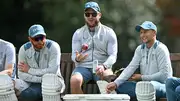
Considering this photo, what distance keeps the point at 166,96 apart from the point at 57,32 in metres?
2.35

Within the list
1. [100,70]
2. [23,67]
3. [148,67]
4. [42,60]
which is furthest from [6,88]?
[148,67]

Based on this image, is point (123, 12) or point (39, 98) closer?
point (39, 98)

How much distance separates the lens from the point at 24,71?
5.74m

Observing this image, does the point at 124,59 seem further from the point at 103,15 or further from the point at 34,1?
the point at 34,1

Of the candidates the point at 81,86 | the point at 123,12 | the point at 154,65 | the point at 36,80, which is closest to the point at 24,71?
the point at 36,80

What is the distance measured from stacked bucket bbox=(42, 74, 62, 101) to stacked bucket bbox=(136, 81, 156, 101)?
756mm

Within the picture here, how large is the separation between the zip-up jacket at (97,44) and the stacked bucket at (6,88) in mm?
964

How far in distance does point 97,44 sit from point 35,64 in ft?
2.39

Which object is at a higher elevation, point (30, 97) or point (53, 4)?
point (53, 4)

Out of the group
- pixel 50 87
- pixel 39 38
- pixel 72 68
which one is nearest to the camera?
pixel 50 87

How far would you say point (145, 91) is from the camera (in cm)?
492

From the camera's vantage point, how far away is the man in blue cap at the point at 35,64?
5586 mm

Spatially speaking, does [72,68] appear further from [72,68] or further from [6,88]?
[6,88]

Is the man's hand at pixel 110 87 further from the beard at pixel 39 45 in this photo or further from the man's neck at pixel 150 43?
the beard at pixel 39 45
